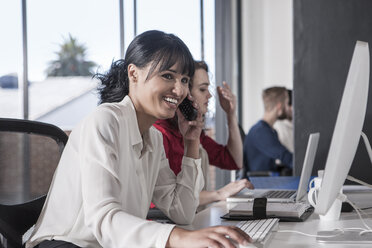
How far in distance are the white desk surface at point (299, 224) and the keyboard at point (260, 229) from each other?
0.09ft

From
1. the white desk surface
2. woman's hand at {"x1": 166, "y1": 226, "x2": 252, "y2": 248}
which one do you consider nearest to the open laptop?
the white desk surface

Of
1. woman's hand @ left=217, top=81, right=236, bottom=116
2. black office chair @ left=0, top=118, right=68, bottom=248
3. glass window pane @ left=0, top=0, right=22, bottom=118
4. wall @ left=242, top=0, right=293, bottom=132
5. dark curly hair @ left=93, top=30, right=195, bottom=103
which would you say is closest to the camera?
black office chair @ left=0, top=118, right=68, bottom=248

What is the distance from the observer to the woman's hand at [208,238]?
1048 mm

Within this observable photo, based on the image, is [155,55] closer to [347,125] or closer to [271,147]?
[347,125]

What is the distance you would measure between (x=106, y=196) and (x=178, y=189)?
0.60 meters

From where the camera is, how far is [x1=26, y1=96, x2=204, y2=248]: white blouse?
3.76 feet

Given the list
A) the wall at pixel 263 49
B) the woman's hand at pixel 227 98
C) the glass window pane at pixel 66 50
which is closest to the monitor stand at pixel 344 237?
the woman's hand at pixel 227 98

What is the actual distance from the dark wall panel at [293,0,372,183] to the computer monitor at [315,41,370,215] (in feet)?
5.28

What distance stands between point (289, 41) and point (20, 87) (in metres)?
4.37

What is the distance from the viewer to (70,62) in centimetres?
A: 390

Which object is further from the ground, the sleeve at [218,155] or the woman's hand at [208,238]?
the woman's hand at [208,238]

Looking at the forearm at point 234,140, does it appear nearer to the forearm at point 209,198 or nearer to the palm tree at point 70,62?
the forearm at point 209,198

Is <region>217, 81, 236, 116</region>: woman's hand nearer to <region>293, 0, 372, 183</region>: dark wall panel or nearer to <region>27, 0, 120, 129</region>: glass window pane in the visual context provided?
<region>293, 0, 372, 183</region>: dark wall panel

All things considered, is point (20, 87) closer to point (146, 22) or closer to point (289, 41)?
point (146, 22)
